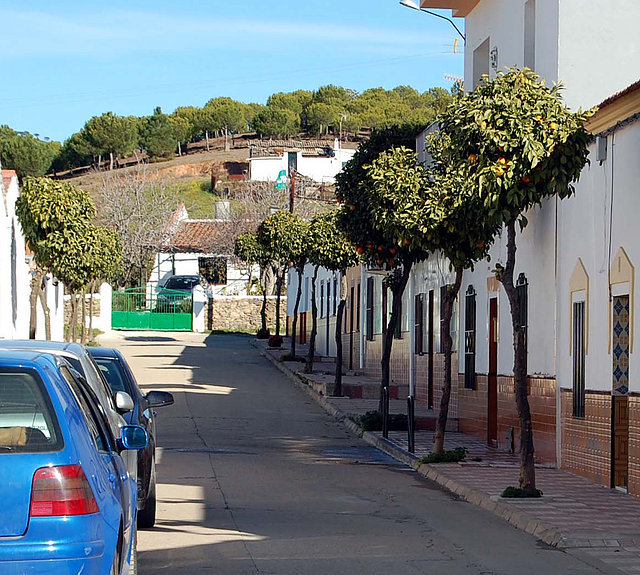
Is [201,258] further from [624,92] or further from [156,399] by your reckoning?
[156,399]

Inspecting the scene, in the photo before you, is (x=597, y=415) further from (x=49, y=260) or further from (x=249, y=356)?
(x=249, y=356)

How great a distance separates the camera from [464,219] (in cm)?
1520

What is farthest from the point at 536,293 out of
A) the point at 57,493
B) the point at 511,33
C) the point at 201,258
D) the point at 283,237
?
the point at 201,258

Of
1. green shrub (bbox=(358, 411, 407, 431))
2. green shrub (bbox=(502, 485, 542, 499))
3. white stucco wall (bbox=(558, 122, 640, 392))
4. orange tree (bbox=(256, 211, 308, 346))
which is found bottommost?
green shrub (bbox=(358, 411, 407, 431))

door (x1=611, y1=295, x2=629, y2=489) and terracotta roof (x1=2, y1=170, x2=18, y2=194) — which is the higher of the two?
terracotta roof (x1=2, y1=170, x2=18, y2=194)

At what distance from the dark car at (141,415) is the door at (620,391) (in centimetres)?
517

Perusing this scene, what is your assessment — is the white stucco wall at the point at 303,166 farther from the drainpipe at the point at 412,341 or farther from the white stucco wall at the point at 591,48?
the white stucco wall at the point at 591,48

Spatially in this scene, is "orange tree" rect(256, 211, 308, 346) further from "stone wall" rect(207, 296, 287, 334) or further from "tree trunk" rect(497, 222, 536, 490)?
"tree trunk" rect(497, 222, 536, 490)

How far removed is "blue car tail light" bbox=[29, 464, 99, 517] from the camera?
514 centimetres

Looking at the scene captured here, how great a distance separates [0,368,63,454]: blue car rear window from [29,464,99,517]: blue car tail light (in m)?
0.12

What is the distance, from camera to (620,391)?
43.8 feet

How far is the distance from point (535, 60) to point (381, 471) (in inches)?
258

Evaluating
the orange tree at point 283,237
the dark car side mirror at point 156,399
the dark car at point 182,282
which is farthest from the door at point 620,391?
the dark car at point 182,282

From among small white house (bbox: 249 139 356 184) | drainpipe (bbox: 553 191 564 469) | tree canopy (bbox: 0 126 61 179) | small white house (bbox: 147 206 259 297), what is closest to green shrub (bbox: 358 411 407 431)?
drainpipe (bbox: 553 191 564 469)
